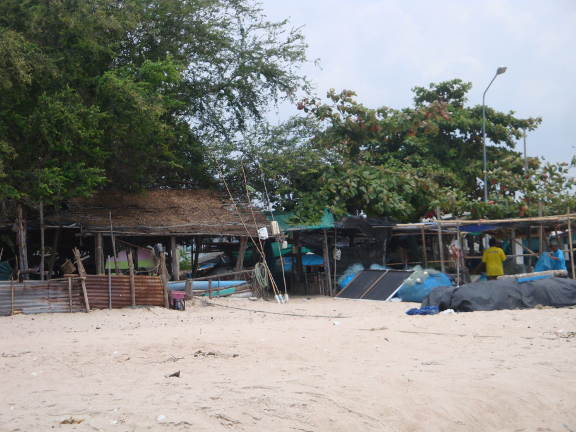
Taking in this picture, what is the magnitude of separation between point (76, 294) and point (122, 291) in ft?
3.18

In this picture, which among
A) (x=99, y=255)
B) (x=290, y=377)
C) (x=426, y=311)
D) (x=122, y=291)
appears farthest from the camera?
(x=99, y=255)

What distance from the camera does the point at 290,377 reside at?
6.12 metres

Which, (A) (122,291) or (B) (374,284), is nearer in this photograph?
(A) (122,291)

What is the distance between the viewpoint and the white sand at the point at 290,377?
4879 mm

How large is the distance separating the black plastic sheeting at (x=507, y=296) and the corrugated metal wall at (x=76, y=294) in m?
6.30

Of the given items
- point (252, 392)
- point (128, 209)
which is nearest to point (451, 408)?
point (252, 392)

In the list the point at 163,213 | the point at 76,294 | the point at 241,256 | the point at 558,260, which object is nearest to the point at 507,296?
the point at 558,260

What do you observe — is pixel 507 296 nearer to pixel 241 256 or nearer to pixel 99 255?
pixel 241 256

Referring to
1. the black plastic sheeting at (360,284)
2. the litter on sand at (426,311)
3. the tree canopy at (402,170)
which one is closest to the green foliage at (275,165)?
the tree canopy at (402,170)

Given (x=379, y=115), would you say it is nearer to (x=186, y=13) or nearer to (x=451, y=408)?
(x=186, y=13)

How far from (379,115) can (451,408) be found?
51.0 feet

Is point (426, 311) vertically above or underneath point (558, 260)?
underneath

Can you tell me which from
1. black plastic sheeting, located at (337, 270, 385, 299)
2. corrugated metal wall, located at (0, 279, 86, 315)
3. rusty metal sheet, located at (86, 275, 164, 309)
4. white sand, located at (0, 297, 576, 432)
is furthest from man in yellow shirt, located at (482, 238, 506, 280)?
corrugated metal wall, located at (0, 279, 86, 315)

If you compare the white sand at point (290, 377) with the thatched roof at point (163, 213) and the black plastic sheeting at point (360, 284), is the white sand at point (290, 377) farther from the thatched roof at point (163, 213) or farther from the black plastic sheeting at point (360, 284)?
the black plastic sheeting at point (360, 284)
